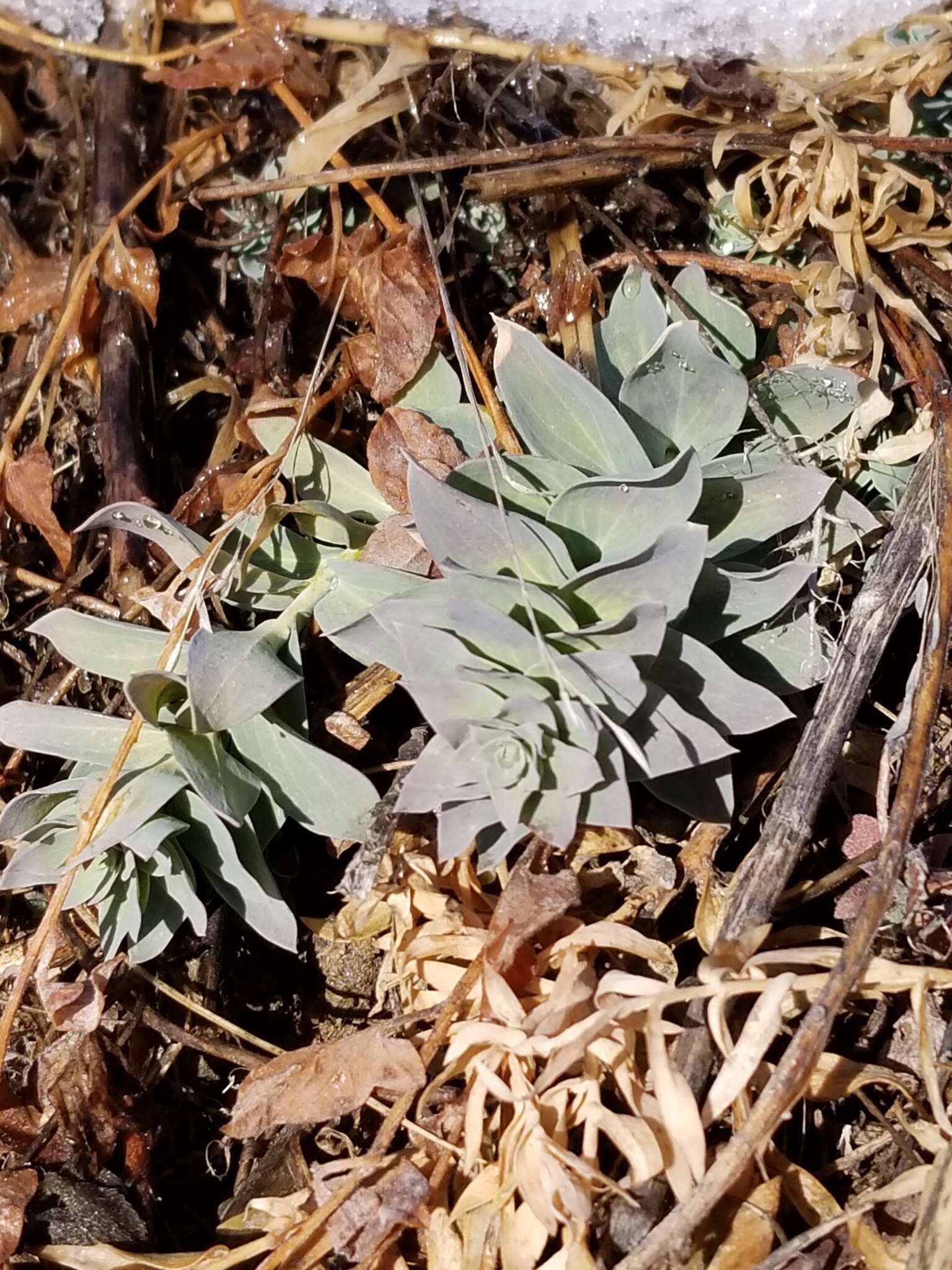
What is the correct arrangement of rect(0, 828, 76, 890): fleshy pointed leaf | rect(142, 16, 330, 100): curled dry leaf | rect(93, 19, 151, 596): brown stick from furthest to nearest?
rect(142, 16, 330, 100): curled dry leaf → rect(93, 19, 151, 596): brown stick → rect(0, 828, 76, 890): fleshy pointed leaf

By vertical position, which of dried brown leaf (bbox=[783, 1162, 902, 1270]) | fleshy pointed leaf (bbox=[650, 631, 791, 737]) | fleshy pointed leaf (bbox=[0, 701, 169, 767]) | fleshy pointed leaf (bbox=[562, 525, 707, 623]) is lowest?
dried brown leaf (bbox=[783, 1162, 902, 1270])

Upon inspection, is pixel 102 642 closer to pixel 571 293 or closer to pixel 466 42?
pixel 571 293

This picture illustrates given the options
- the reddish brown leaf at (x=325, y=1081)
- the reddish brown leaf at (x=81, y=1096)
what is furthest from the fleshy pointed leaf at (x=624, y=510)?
the reddish brown leaf at (x=81, y=1096)

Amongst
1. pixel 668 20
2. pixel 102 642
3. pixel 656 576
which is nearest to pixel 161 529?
pixel 102 642

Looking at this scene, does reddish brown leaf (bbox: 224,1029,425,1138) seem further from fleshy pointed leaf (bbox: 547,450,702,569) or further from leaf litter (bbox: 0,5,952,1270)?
fleshy pointed leaf (bbox: 547,450,702,569)

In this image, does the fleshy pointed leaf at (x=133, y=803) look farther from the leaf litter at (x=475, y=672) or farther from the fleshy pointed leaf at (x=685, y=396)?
the fleshy pointed leaf at (x=685, y=396)

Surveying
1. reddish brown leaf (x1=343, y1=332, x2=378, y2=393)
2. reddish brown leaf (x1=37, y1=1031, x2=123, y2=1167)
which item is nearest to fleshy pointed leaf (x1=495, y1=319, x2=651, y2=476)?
reddish brown leaf (x1=343, y1=332, x2=378, y2=393)

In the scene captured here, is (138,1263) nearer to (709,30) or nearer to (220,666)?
(220,666)
